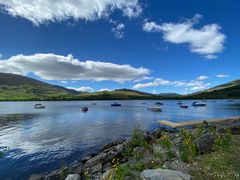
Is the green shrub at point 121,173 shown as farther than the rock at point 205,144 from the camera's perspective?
No

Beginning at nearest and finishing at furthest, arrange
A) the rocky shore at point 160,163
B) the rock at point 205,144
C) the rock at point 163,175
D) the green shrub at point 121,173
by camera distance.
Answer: the rock at point 163,175, the rocky shore at point 160,163, the green shrub at point 121,173, the rock at point 205,144

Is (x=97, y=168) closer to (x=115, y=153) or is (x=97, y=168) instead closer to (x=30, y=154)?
(x=115, y=153)

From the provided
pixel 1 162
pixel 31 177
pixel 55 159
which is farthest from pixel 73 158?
pixel 1 162

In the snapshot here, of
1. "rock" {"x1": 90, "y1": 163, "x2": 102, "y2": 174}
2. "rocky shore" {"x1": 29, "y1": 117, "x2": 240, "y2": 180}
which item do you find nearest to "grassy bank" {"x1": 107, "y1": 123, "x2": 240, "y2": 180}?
"rocky shore" {"x1": 29, "y1": 117, "x2": 240, "y2": 180}

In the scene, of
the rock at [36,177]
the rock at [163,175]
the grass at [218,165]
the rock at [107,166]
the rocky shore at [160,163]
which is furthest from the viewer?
the rock at [36,177]

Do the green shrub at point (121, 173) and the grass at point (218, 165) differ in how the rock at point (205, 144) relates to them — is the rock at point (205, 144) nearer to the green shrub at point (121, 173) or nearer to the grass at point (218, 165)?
the grass at point (218, 165)

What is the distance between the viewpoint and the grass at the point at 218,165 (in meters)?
8.22

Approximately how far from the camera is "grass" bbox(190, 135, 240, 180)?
822 centimetres

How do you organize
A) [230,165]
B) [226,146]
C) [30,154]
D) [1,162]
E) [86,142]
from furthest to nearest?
1. [86,142]
2. [30,154]
3. [1,162]
4. [226,146]
5. [230,165]

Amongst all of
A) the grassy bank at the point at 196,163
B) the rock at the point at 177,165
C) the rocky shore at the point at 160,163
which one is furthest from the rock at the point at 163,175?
the rock at the point at 177,165

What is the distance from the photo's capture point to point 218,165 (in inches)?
365

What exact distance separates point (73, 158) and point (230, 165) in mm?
16537

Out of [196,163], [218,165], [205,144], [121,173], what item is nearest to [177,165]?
[196,163]

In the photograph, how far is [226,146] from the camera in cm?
1174
